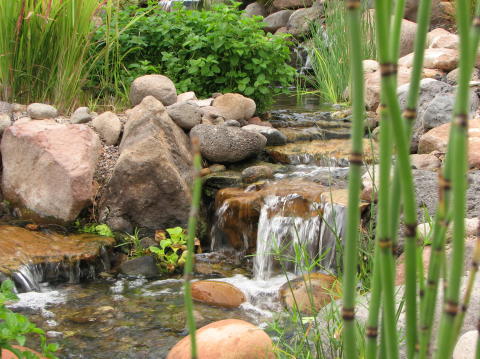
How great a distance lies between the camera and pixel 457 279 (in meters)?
0.71

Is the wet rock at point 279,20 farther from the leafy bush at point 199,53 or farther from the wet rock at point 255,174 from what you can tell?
the wet rock at point 255,174

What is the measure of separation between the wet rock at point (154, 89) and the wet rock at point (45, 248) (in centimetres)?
203

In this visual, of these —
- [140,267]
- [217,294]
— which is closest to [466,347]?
[217,294]

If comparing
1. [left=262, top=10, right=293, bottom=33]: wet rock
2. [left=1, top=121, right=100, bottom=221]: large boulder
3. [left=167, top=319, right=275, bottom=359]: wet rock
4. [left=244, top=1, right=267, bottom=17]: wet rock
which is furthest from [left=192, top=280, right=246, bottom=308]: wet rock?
[left=244, top=1, right=267, bottom=17]: wet rock

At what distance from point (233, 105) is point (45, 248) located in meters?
2.93

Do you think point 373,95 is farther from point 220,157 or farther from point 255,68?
point 220,157

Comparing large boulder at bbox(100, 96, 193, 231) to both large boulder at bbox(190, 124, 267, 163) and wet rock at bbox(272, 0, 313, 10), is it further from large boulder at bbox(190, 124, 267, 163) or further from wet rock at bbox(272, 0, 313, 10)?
wet rock at bbox(272, 0, 313, 10)

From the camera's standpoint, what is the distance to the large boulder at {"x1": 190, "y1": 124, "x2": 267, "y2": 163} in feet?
19.4

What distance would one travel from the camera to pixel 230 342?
2879mm

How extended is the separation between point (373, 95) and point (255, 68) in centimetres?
155

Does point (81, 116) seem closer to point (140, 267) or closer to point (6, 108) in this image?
point (6, 108)

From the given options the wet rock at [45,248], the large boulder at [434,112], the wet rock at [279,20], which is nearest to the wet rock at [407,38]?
the large boulder at [434,112]

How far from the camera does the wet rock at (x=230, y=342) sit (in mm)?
2820

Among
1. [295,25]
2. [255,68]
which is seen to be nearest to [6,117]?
[255,68]
